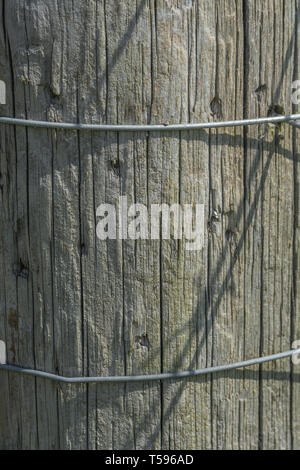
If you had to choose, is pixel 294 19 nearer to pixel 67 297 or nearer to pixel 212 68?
pixel 212 68

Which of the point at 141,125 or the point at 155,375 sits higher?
the point at 141,125

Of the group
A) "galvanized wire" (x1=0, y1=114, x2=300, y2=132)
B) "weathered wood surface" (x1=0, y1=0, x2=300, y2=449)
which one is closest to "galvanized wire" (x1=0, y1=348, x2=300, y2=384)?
"weathered wood surface" (x1=0, y1=0, x2=300, y2=449)

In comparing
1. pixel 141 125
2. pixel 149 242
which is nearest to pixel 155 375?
pixel 149 242

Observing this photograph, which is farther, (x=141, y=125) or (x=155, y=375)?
(x=155, y=375)

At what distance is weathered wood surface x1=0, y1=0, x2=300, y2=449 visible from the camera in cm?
238

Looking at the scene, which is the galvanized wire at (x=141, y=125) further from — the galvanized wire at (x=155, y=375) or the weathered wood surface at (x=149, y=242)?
the galvanized wire at (x=155, y=375)

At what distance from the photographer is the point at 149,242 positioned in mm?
2471

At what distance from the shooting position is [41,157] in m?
2.47

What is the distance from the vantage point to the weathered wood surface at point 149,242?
2.38m

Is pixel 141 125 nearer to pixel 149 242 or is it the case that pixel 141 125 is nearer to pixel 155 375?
pixel 149 242

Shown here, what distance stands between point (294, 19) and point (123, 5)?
2.26 ft

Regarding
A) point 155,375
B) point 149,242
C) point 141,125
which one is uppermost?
point 141,125

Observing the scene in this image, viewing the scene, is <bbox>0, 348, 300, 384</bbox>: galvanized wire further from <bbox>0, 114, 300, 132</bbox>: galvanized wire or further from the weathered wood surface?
<bbox>0, 114, 300, 132</bbox>: galvanized wire

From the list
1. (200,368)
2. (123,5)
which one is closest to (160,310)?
(200,368)
